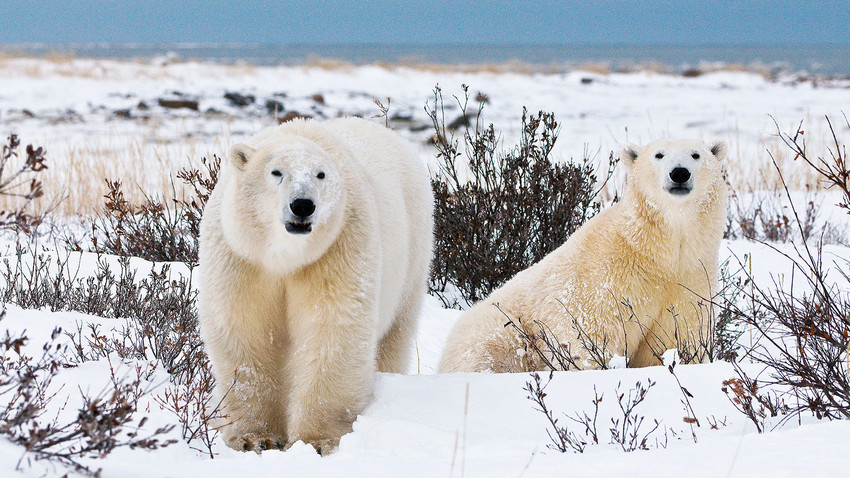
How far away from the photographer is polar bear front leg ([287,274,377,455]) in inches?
115

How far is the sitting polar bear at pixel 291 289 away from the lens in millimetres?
2854

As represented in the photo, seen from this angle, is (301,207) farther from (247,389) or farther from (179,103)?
(179,103)

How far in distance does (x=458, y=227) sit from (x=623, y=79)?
27372mm

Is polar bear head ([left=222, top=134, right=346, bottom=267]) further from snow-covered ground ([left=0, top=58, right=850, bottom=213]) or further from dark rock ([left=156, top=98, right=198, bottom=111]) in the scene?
dark rock ([left=156, top=98, right=198, bottom=111])

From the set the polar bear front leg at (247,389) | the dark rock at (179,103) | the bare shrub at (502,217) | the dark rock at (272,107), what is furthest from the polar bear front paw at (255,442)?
the dark rock at (179,103)

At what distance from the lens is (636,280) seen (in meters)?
3.70

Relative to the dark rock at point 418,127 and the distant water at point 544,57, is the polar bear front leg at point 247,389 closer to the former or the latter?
the dark rock at point 418,127

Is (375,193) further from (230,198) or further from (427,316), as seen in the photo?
(427,316)

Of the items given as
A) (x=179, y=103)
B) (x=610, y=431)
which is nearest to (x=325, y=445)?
(x=610, y=431)

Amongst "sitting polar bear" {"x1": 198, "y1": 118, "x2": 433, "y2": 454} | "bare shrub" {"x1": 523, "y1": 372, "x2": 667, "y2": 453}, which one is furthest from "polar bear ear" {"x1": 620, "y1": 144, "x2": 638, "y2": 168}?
"bare shrub" {"x1": 523, "y1": 372, "x2": 667, "y2": 453}

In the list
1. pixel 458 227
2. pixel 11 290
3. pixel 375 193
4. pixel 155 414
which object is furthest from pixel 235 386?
pixel 458 227

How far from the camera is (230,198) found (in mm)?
2967

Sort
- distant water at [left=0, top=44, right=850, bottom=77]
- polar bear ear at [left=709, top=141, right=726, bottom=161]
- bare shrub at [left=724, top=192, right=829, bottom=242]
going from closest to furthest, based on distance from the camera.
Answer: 1. polar bear ear at [left=709, top=141, right=726, bottom=161]
2. bare shrub at [left=724, top=192, right=829, bottom=242]
3. distant water at [left=0, top=44, right=850, bottom=77]

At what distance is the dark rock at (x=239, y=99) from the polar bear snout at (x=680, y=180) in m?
15.4
